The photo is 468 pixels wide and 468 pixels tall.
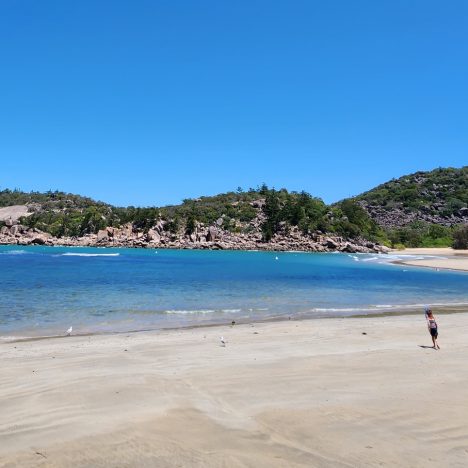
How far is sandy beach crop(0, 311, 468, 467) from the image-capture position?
19.8ft

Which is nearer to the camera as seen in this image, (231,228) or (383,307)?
(383,307)

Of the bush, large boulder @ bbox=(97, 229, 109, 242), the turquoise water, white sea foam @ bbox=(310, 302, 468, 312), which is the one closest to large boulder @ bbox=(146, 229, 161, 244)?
large boulder @ bbox=(97, 229, 109, 242)

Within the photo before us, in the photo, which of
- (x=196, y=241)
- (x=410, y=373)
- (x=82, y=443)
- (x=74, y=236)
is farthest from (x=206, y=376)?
(x=74, y=236)

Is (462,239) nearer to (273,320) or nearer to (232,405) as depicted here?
(273,320)

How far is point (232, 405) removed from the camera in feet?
26.3

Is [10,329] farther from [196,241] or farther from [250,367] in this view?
[196,241]

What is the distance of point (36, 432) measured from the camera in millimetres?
6613

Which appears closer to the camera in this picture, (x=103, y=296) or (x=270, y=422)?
(x=270, y=422)

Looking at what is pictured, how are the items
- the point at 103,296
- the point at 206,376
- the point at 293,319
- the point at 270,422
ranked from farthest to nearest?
the point at 103,296 → the point at 293,319 → the point at 206,376 → the point at 270,422

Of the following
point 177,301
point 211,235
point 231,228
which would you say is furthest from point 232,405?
→ point 231,228

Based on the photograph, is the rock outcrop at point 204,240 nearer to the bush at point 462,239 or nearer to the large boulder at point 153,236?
the large boulder at point 153,236

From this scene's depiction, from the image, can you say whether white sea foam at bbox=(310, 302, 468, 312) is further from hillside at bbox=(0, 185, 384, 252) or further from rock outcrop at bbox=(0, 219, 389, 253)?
hillside at bbox=(0, 185, 384, 252)

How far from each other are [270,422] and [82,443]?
Result: 112 inches

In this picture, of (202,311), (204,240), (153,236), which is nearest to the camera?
(202,311)
